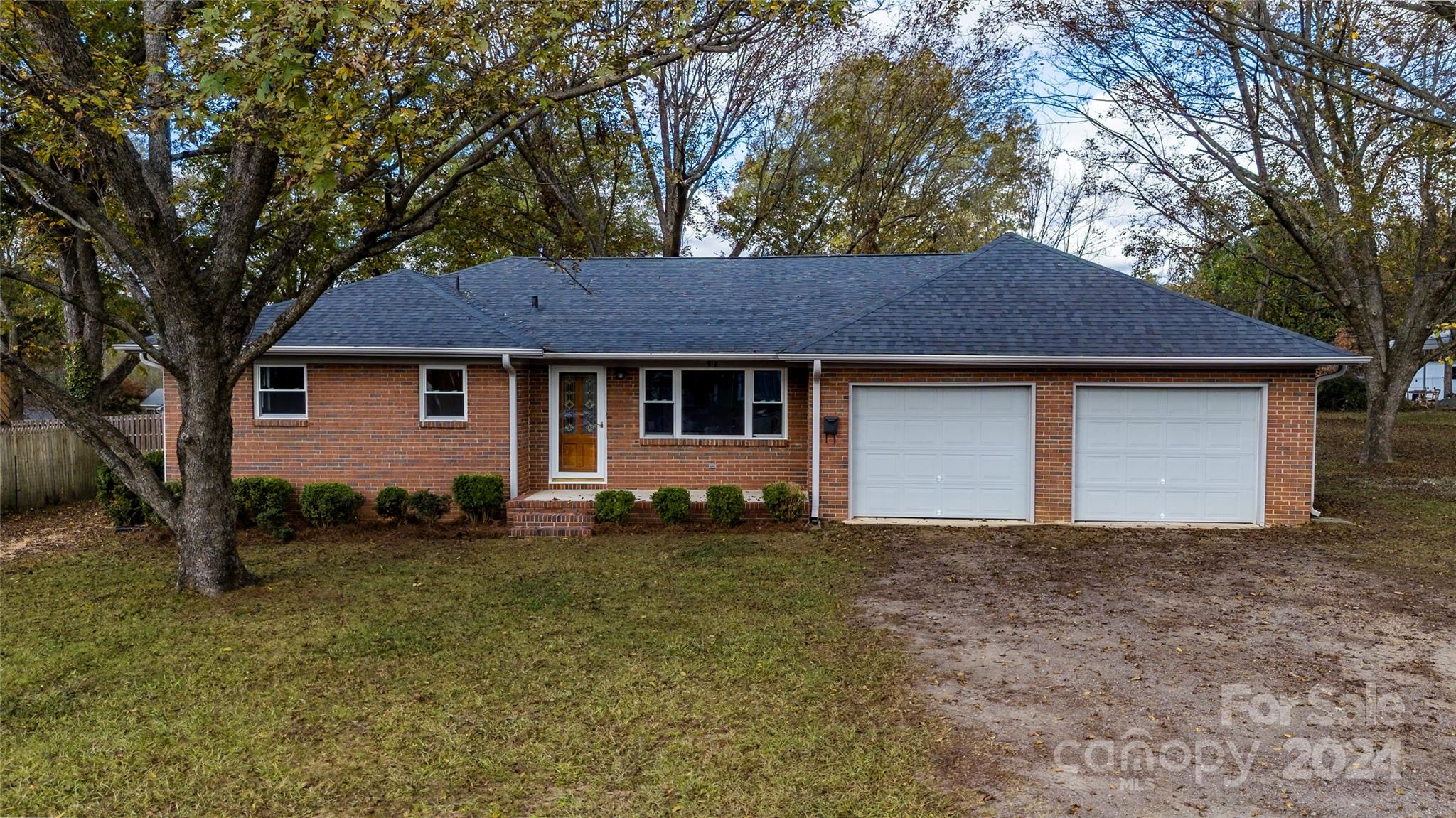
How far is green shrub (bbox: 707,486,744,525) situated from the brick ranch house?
1137 mm

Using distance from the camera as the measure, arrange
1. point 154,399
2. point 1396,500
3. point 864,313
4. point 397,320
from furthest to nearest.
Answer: point 154,399
point 1396,500
point 397,320
point 864,313

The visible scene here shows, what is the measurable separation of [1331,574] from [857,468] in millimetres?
5541

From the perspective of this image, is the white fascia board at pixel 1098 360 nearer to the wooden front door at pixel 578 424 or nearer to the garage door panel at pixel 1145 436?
the garage door panel at pixel 1145 436

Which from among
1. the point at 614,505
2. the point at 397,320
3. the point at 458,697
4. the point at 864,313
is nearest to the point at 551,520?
the point at 614,505

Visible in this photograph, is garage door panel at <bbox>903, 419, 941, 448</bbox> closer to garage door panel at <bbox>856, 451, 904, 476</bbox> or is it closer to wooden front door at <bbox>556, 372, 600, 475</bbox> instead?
garage door panel at <bbox>856, 451, 904, 476</bbox>

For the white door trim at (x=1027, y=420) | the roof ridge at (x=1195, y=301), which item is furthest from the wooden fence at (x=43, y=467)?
the roof ridge at (x=1195, y=301)

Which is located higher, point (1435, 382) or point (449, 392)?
point (1435, 382)

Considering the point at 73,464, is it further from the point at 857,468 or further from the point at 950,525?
the point at 950,525

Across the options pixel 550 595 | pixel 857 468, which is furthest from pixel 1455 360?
pixel 550 595

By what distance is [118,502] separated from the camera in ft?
35.7

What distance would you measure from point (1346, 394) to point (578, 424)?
33.7 m

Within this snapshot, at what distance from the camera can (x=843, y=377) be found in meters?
11.0

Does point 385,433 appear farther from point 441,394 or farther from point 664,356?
point 664,356

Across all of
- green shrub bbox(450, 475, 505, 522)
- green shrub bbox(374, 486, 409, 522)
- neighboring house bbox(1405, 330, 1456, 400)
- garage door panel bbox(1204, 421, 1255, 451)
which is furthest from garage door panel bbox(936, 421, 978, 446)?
neighboring house bbox(1405, 330, 1456, 400)
